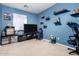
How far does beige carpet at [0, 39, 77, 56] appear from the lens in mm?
2506

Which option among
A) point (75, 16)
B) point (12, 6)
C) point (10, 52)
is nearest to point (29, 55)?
point (10, 52)

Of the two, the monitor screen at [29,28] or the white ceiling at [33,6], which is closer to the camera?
the white ceiling at [33,6]

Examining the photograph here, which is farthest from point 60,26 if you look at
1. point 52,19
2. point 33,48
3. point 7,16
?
point 7,16

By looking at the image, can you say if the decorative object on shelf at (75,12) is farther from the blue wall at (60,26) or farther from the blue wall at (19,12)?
the blue wall at (19,12)

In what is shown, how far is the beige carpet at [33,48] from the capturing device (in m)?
2.51

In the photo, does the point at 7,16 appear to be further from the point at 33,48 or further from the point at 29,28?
the point at 33,48

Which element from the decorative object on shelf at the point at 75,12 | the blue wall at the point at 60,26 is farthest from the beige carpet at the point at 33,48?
the decorative object on shelf at the point at 75,12

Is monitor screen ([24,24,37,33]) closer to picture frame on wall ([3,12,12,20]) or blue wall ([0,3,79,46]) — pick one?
blue wall ([0,3,79,46])

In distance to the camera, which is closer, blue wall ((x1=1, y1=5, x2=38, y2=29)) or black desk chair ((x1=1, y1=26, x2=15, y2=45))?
blue wall ((x1=1, y1=5, x2=38, y2=29))

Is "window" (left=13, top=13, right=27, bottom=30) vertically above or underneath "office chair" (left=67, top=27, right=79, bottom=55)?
above

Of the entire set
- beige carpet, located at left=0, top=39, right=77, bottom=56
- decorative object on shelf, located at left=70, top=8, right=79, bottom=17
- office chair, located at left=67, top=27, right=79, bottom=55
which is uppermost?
decorative object on shelf, located at left=70, top=8, right=79, bottom=17

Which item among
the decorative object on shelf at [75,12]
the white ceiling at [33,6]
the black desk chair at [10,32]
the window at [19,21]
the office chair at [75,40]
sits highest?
the white ceiling at [33,6]

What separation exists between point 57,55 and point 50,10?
1132 mm

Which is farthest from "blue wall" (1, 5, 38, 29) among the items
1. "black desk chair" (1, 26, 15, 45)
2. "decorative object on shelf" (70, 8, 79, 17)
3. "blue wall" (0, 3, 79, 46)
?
"decorative object on shelf" (70, 8, 79, 17)
